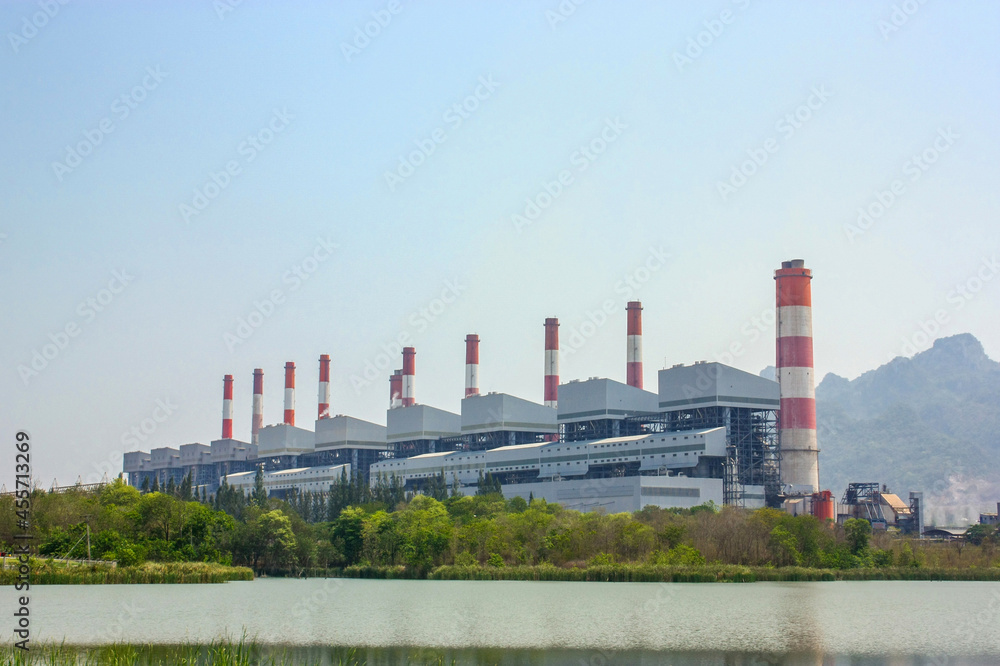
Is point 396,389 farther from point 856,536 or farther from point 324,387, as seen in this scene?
point 856,536

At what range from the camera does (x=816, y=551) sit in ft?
173

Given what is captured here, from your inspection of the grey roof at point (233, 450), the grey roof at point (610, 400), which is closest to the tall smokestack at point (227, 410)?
the grey roof at point (233, 450)

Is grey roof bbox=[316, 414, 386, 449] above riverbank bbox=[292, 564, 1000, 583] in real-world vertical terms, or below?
above

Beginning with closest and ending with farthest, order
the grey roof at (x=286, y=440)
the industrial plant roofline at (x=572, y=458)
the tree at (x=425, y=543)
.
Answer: the tree at (x=425, y=543)
the industrial plant roofline at (x=572, y=458)
the grey roof at (x=286, y=440)

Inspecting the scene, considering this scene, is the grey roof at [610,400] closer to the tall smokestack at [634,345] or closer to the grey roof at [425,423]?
the tall smokestack at [634,345]

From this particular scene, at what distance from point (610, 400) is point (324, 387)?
43.1 m

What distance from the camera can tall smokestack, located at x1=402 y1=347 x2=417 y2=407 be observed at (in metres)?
105

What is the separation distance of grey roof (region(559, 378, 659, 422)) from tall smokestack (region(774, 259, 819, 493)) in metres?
10.2

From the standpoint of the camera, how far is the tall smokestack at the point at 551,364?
293 ft

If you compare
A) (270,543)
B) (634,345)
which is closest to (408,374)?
(634,345)

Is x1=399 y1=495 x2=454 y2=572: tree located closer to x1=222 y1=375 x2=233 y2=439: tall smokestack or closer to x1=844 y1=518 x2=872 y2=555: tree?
x1=844 y1=518 x2=872 y2=555: tree

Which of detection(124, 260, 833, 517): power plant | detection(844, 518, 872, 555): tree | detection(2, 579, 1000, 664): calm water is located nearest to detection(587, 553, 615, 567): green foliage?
detection(2, 579, 1000, 664): calm water

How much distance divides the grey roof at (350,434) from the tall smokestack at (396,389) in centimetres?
269

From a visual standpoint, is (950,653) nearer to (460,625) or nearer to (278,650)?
(460,625)
